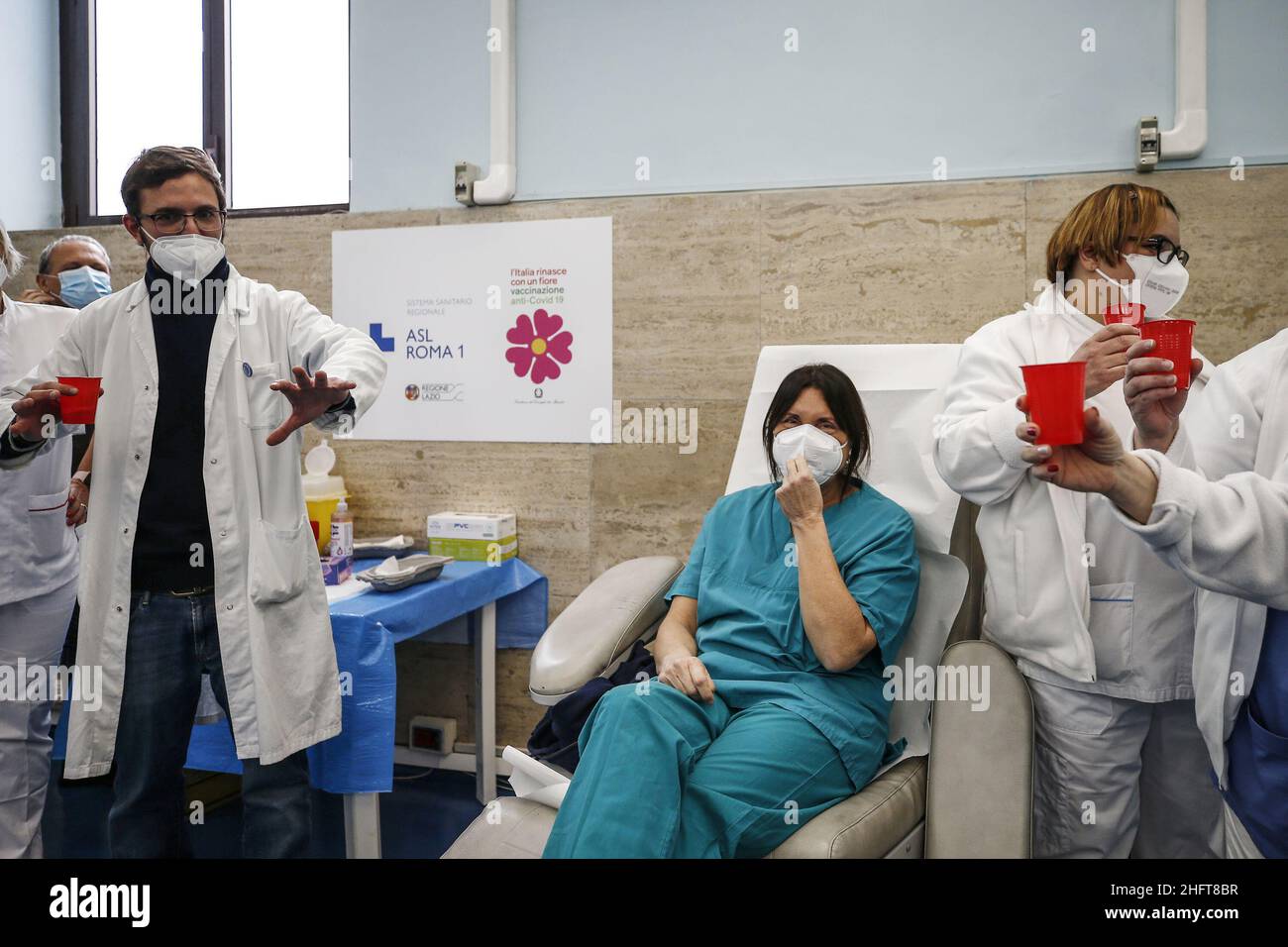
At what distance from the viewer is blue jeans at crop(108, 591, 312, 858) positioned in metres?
1.48

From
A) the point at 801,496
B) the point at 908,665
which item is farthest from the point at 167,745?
the point at 908,665

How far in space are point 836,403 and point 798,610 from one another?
444 mm

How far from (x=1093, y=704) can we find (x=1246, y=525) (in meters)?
0.54

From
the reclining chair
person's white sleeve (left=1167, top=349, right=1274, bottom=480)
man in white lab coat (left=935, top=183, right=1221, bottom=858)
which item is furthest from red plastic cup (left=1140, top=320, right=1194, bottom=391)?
the reclining chair

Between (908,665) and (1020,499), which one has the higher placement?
(1020,499)

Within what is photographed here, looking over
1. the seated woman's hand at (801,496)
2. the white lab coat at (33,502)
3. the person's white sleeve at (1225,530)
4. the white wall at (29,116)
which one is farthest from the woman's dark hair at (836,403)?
the white wall at (29,116)

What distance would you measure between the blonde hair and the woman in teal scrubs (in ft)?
1.61

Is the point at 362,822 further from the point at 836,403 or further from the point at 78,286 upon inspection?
the point at 78,286

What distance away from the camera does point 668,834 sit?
3.82ft

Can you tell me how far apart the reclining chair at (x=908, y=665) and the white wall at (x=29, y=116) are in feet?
9.10

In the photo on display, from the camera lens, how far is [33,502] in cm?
187

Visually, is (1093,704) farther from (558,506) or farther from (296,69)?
(296,69)

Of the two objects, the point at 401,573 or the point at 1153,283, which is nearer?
the point at 1153,283

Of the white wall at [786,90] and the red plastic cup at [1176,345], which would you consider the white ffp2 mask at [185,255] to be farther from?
the red plastic cup at [1176,345]
